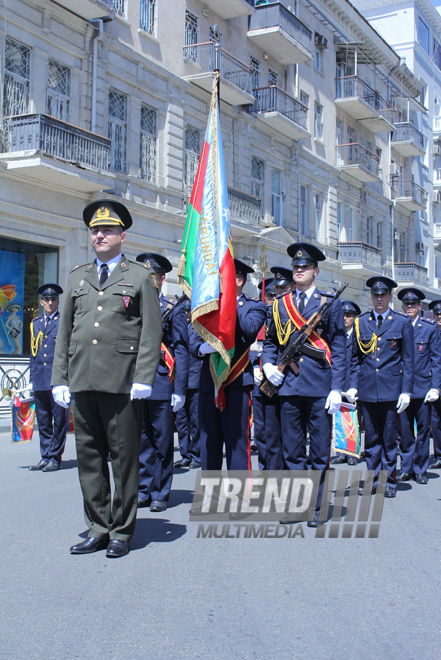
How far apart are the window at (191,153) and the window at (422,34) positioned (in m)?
27.2

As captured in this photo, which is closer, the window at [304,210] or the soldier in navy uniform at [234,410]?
the soldier in navy uniform at [234,410]

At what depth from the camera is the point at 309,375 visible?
5777mm

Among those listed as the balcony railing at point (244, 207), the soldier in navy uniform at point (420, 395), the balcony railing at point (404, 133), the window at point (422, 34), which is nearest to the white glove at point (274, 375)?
the soldier in navy uniform at point (420, 395)

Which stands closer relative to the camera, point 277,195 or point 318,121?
point 277,195

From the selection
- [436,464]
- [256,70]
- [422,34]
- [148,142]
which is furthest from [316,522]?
[422,34]

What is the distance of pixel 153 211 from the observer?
2006 cm

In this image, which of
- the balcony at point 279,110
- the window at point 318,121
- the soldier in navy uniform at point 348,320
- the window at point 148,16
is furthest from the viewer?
the window at point 318,121

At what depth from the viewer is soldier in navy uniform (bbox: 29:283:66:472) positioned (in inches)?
336

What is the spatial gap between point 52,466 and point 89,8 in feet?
41.1

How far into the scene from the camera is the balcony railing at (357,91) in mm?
32562

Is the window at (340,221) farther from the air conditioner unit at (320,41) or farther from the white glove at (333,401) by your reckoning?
the white glove at (333,401)

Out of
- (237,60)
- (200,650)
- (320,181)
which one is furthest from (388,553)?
(320,181)

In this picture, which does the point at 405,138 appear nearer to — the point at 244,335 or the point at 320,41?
the point at 320,41

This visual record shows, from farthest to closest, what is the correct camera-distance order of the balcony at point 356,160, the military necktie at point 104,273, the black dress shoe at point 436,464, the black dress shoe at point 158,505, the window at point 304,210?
the balcony at point 356,160
the window at point 304,210
the black dress shoe at point 436,464
the black dress shoe at point 158,505
the military necktie at point 104,273
